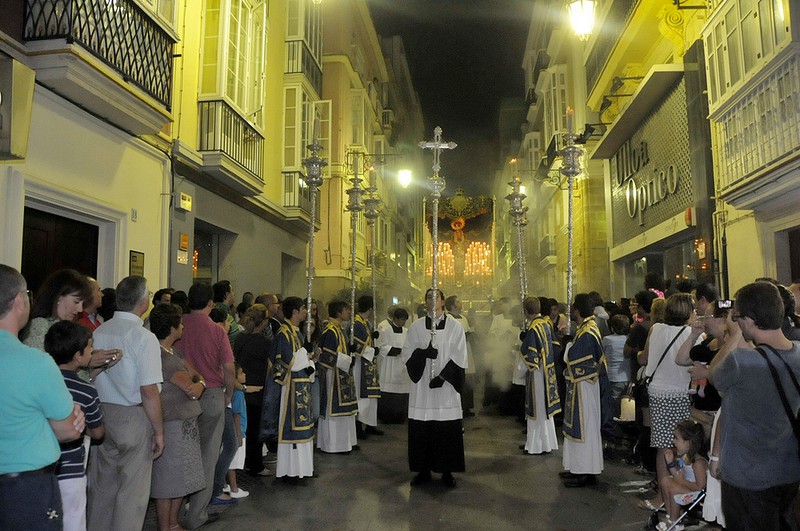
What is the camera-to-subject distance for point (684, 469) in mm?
5125

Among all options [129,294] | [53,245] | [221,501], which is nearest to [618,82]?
[53,245]

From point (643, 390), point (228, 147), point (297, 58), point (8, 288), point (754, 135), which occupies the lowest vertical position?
point (643, 390)

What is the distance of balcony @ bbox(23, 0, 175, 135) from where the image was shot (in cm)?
646

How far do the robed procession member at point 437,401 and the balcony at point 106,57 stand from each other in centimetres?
444

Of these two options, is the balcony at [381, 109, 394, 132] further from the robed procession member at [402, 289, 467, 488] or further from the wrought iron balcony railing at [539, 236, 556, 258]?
the robed procession member at [402, 289, 467, 488]

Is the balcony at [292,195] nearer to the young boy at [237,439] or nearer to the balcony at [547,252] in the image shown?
the young boy at [237,439]

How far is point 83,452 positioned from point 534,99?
28534 mm

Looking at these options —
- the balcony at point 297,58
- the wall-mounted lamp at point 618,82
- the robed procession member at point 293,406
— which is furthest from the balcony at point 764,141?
the balcony at point 297,58

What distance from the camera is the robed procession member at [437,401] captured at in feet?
21.6

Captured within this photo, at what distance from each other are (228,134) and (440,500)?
24.1 ft

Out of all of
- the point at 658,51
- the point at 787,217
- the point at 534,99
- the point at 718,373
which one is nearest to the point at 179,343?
the point at 718,373

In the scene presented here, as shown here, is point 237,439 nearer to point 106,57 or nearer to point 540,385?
point 540,385

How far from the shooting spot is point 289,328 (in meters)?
6.76

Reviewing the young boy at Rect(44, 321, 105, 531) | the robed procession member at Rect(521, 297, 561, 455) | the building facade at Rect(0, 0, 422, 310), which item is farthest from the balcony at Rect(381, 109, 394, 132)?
the young boy at Rect(44, 321, 105, 531)
